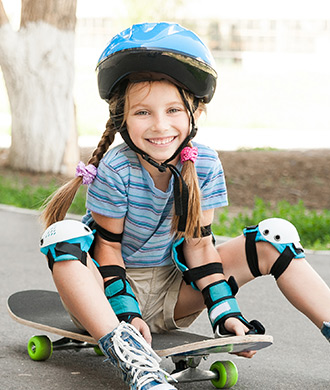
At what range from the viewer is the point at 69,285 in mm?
2736

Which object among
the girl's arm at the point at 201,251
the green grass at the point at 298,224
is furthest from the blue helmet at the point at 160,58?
the green grass at the point at 298,224

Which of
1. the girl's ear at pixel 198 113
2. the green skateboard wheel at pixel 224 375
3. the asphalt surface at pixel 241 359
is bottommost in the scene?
the asphalt surface at pixel 241 359

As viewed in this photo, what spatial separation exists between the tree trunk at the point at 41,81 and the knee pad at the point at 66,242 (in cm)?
692

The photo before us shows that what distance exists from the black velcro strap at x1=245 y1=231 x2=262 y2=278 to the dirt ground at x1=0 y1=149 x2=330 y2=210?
525 cm

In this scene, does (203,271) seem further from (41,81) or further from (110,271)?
(41,81)

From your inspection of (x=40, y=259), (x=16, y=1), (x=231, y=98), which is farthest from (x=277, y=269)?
(x=16, y=1)

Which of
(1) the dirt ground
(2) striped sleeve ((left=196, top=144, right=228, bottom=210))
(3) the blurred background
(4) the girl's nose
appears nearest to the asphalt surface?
(2) striped sleeve ((left=196, top=144, right=228, bottom=210))

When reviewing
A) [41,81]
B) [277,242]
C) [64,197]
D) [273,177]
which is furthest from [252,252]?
[41,81]

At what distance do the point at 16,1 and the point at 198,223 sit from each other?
72.0ft

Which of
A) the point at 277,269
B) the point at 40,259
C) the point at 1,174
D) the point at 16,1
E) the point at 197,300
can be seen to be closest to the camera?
the point at 277,269

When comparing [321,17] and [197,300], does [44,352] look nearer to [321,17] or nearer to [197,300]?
[197,300]

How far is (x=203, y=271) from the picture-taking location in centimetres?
304

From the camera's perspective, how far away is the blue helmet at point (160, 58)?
9.60 feet

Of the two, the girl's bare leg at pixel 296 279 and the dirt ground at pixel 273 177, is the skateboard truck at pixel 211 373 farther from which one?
the dirt ground at pixel 273 177
